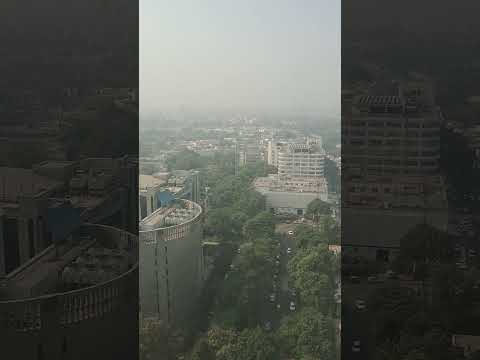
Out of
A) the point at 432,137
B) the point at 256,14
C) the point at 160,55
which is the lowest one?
the point at 432,137

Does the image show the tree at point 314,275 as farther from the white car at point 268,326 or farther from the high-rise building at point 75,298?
the high-rise building at point 75,298

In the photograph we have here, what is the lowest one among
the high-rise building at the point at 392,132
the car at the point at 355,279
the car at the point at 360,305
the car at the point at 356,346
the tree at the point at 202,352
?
the tree at the point at 202,352

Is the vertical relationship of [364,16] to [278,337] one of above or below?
above

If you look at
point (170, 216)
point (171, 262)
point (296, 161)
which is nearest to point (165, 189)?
point (170, 216)

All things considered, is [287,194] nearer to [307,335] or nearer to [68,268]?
[307,335]

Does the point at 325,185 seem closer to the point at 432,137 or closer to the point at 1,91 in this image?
the point at 432,137

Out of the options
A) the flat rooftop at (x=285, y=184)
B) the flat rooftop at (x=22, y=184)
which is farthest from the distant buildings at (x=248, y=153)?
the flat rooftop at (x=22, y=184)

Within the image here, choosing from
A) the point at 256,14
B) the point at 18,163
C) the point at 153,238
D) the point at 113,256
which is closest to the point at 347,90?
the point at 256,14

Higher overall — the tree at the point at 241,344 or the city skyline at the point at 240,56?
the city skyline at the point at 240,56
